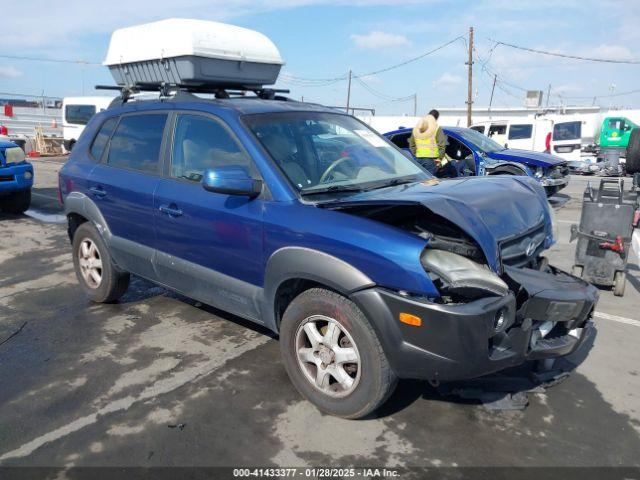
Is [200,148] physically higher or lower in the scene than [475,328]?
higher

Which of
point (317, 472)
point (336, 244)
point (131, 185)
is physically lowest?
point (317, 472)

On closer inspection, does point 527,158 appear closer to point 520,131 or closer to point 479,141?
point 479,141

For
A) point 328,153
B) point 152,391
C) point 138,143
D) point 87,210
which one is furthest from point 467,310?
point 87,210

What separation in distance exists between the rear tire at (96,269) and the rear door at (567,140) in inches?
709

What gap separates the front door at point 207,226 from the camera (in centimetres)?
332

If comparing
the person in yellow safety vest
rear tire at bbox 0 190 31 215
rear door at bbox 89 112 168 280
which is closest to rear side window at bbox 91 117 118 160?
rear door at bbox 89 112 168 280

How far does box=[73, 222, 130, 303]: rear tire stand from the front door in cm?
84

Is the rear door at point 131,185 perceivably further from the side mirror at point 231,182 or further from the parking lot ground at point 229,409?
the side mirror at point 231,182

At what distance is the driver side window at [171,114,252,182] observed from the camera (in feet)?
11.5

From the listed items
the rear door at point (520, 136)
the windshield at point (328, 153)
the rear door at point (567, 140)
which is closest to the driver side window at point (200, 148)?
the windshield at point (328, 153)

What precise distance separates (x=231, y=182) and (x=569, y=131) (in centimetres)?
1947

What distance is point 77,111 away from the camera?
21141 millimetres

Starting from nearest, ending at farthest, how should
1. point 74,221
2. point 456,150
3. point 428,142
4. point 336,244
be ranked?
point 336,244, point 74,221, point 428,142, point 456,150

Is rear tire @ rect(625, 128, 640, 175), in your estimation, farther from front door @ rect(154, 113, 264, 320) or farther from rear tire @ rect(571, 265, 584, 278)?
front door @ rect(154, 113, 264, 320)
